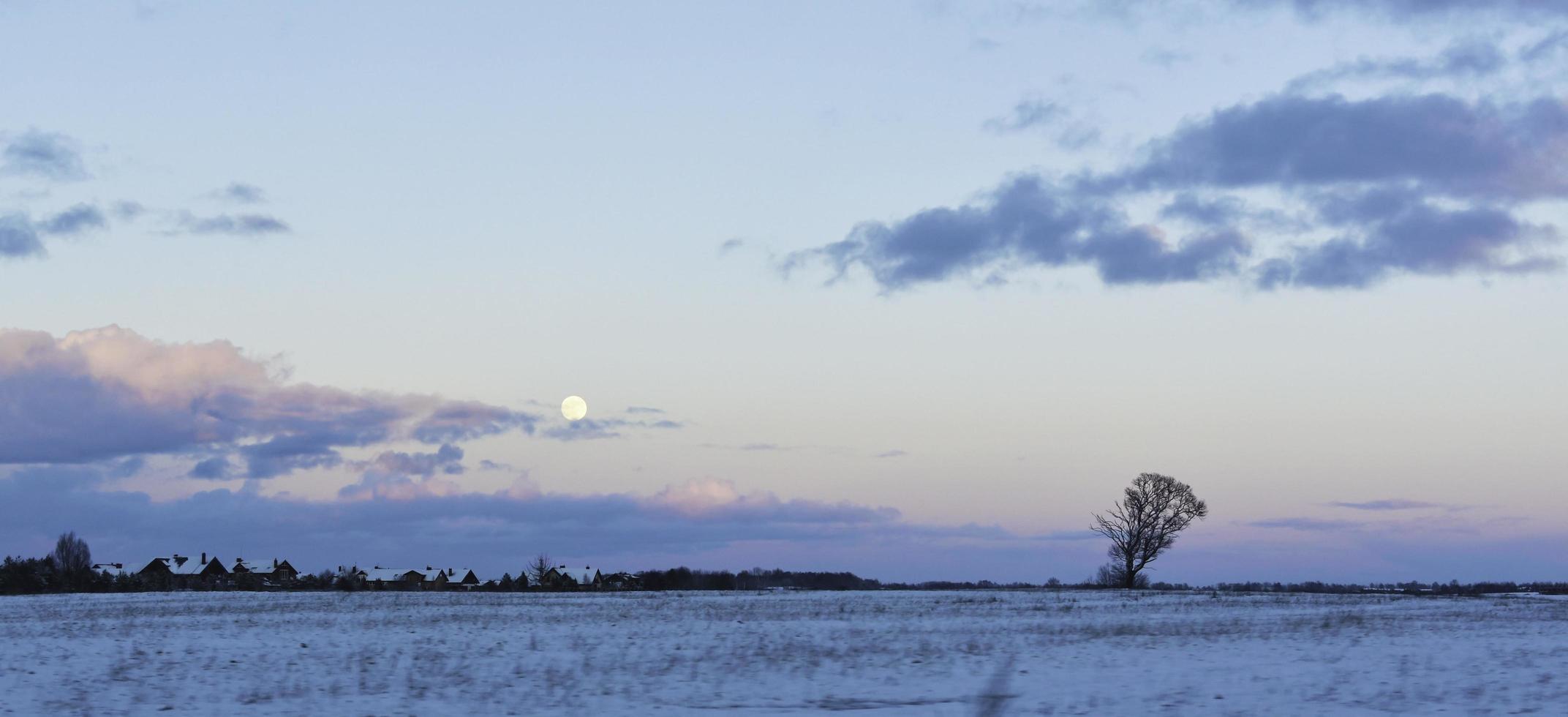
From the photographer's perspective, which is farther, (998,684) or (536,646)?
(536,646)

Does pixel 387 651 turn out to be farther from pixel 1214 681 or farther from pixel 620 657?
pixel 1214 681

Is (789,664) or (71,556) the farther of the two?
(71,556)

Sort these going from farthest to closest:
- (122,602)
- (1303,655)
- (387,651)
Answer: (122,602), (387,651), (1303,655)

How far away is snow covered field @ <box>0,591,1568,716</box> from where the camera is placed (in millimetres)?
20641

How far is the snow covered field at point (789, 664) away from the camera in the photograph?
20.6 metres

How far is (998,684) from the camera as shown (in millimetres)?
22438

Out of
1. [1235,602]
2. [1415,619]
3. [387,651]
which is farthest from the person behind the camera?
[1235,602]

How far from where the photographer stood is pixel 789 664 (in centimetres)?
2714

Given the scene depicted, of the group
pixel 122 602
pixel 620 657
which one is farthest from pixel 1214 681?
pixel 122 602

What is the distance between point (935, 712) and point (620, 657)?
11.1m

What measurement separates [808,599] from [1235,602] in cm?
2395

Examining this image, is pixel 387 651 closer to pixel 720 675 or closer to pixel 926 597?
pixel 720 675

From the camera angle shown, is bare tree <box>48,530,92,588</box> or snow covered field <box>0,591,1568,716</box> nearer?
snow covered field <box>0,591,1568,716</box>

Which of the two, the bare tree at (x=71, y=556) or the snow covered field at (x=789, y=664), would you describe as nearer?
the snow covered field at (x=789, y=664)
